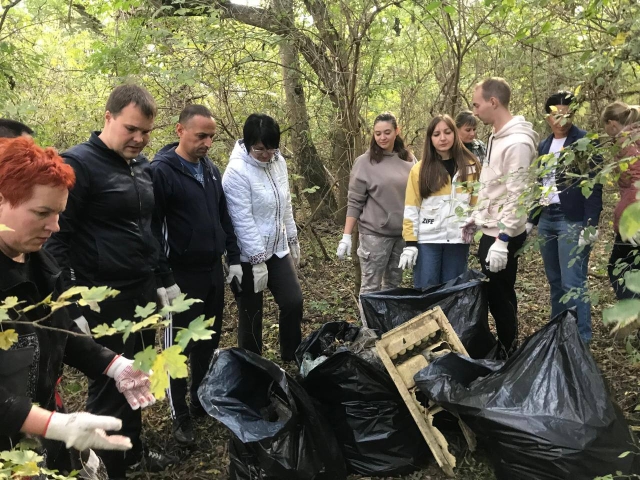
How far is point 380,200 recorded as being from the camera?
3219 millimetres

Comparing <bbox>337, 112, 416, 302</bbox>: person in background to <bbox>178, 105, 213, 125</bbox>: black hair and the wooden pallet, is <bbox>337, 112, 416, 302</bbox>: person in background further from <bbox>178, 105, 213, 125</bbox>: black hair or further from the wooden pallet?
<bbox>178, 105, 213, 125</bbox>: black hair

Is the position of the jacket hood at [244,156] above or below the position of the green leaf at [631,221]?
above

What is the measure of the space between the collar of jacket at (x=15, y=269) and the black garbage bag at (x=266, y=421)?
894mm

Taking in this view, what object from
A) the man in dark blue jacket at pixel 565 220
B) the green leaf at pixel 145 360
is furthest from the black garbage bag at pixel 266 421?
the man in dark blue jacket at pixel 565 220

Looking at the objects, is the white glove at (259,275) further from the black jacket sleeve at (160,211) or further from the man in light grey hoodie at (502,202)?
the man in light grey hoodie at (502,202)

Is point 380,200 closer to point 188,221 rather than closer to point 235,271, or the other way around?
point 235,271

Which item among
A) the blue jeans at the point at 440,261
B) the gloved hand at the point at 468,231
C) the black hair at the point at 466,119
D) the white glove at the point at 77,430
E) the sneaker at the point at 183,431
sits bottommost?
the sneaker at the point at 183,431

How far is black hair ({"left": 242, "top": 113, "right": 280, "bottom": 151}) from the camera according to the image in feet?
8.71

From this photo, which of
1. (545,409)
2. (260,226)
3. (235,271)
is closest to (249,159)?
(260,226)

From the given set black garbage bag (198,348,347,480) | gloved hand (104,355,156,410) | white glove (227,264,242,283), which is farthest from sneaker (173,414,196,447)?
gloved hand (104,355,156,410)

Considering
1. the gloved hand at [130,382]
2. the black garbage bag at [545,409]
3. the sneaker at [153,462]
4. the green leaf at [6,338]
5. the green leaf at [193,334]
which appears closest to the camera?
the green leaf at [193,334]

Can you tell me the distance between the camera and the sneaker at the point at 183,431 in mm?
2436

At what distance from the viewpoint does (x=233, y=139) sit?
404 centimetres

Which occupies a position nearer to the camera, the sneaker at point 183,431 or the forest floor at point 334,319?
the forest floor at point 334,319
